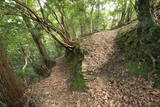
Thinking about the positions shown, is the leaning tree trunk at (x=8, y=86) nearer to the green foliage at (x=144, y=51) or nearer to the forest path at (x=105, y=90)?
the forest path at (x=105, y=90)

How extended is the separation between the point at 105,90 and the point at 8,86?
3016mm

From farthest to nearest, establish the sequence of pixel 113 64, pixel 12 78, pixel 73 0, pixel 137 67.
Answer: pixel 73 0 → pixel 113 64 → pixel 137 67 → pixel 12 78

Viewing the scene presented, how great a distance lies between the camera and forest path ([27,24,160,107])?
10.6 ft

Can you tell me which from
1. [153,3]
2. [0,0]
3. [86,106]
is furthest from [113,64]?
[0,0]

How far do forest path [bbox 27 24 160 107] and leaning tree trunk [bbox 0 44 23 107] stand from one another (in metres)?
0.85

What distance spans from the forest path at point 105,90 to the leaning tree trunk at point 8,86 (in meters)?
0.85

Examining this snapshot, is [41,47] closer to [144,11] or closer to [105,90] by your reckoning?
[105,90]

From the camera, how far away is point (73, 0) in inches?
319

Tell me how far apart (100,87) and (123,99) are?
0.90 meters


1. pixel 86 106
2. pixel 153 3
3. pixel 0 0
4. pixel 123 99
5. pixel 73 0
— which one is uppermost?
pixel 73 0

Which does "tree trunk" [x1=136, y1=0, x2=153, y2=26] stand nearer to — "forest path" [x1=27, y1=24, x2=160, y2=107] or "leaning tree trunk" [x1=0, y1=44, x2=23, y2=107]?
"forest path" [x1=27, y1=24, x2=160, y2=107]

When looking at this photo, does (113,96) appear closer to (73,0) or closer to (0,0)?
(0,0)

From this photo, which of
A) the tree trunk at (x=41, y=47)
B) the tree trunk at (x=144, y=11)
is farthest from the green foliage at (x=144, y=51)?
the tree trunk at (x=41, y=47)

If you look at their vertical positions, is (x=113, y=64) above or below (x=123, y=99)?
above
